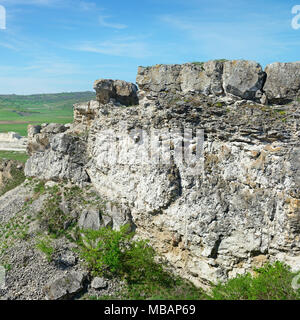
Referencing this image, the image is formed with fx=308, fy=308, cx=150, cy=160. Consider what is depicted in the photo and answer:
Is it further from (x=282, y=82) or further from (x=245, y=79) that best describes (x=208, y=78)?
(x=282, y=82)

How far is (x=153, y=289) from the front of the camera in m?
24.3

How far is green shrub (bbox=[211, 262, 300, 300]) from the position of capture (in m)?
18.5

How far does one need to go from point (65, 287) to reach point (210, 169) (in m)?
14.5

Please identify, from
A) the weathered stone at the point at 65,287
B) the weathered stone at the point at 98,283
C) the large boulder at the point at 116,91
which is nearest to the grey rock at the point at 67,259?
the weathered stone at the point at 65,287

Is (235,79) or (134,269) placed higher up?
(235,79)

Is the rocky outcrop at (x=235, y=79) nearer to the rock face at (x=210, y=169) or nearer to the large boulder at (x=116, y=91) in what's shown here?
the rock face at (x=210, y=169)

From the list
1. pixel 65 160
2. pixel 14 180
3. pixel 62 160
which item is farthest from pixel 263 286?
pixel 14 180

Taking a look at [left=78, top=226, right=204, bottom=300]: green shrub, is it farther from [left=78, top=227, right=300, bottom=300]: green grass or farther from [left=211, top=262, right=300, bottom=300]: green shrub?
[left=211, top=262, right=300, bottom=300]: green shrub

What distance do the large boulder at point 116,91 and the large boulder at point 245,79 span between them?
39.5ft

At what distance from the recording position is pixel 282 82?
23516 millimetres

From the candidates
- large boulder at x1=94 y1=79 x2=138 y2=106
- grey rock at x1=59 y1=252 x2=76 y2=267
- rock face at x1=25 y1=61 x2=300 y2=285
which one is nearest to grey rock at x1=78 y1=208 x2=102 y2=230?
rock face at x1=25 y1=61 x2=300 y2=285

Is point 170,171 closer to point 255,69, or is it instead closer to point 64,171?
point 255,69

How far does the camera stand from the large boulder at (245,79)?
23969mm

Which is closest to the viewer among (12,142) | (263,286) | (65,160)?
(263,286)
